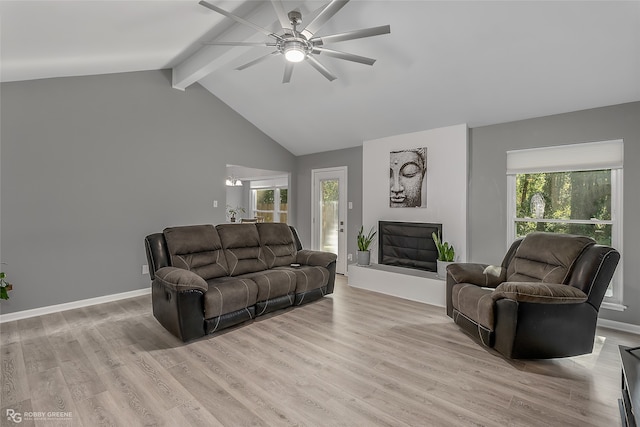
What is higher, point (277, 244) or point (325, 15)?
point (325, 15)

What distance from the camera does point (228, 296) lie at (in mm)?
3029

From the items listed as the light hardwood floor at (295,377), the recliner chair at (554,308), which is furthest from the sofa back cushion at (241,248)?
the recliner chair at (554,308)

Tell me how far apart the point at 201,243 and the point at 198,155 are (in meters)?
2.02

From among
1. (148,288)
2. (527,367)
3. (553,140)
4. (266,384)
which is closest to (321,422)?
(266,384)

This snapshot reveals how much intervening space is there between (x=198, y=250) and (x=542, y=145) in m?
4.25

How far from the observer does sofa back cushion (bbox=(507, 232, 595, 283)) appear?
2.70 m

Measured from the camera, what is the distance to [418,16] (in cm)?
288

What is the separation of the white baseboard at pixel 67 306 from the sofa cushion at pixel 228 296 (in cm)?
171

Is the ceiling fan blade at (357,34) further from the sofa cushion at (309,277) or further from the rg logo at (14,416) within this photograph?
the rg logo at (14,416)

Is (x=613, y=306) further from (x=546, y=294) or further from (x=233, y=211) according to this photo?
(x=233, y=211)

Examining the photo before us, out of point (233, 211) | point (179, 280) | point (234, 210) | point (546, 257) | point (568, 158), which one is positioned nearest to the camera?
point (179, 280)

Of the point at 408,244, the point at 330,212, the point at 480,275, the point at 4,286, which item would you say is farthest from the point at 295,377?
the point at 330,212

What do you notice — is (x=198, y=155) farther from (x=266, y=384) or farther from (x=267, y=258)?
(x=266, y=384)

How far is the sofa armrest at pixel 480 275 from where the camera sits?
3240mm
